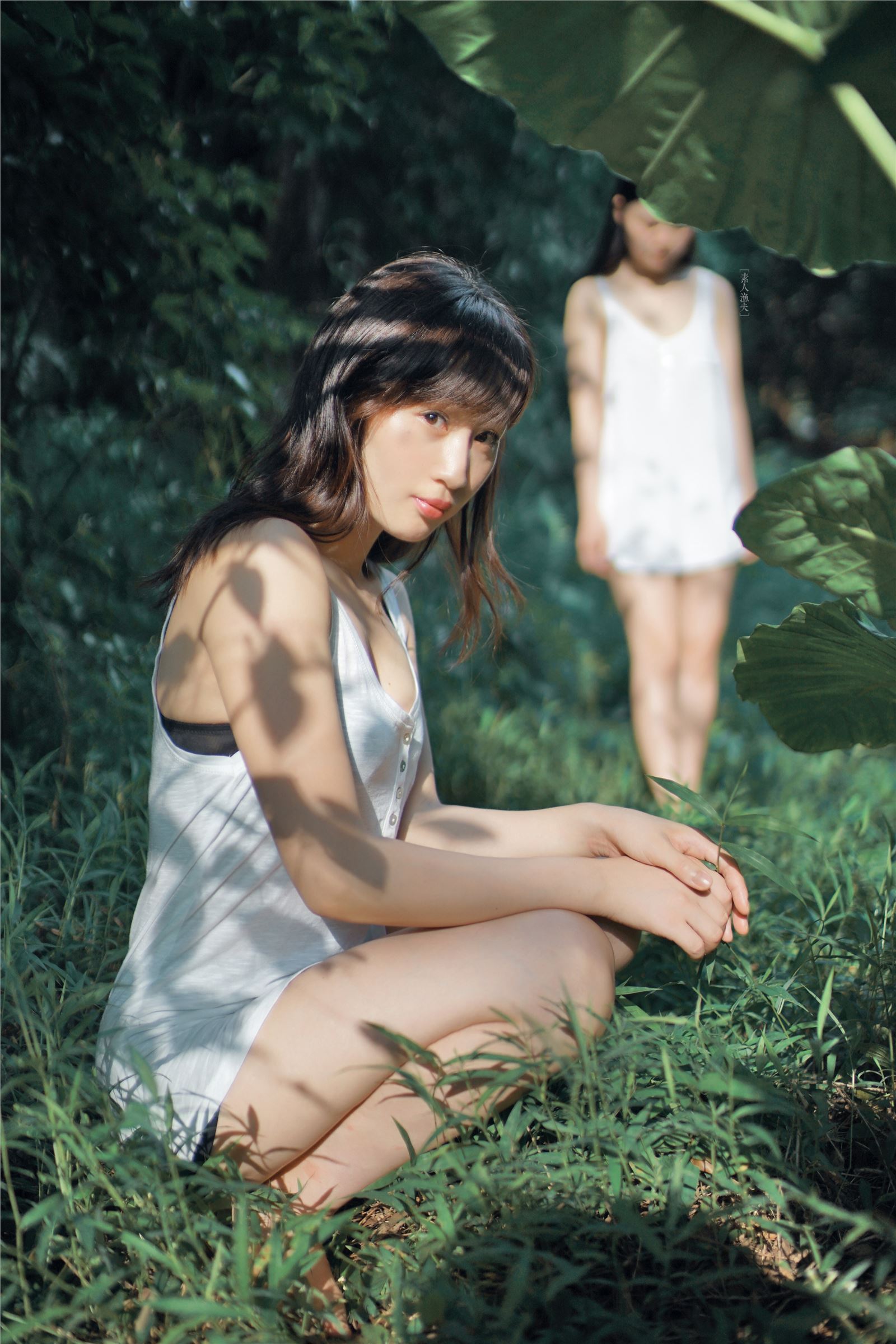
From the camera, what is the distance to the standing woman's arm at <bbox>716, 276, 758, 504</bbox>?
3150mm

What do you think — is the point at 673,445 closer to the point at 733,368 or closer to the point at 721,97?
the point at 733,368

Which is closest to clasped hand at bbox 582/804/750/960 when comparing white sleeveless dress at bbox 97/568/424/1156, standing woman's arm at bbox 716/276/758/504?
white sleeveless dress at bbox 97/568/424/1156

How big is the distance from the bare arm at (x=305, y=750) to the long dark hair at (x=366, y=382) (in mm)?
108

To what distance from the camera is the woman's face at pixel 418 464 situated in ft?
5.20

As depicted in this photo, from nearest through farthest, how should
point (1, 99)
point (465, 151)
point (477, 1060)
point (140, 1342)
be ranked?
point (140, 1342) → point (477, 1060) → point (1, 99) → point (465, 151)

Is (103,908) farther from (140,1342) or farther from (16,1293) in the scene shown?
(140,1342)

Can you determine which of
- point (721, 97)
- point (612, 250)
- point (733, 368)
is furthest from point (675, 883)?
point (612, 250)

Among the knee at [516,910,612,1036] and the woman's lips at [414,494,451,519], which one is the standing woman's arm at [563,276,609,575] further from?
the knee at [516,910,612,1036]

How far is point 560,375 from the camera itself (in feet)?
16.2

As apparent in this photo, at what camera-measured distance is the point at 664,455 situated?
3.22 metres

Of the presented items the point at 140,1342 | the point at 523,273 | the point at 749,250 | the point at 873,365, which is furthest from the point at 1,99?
the point at 873,365

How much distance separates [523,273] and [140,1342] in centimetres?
404

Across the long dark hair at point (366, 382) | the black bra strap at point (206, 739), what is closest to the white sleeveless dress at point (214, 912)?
the black bra strap at point (206, 739)

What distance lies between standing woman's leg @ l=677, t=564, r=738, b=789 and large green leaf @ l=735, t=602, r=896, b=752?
4.48 ft
